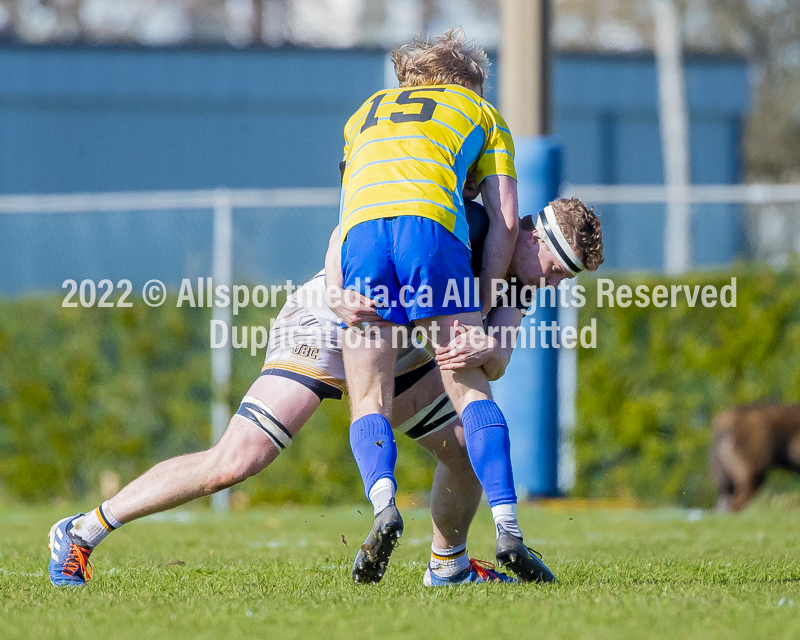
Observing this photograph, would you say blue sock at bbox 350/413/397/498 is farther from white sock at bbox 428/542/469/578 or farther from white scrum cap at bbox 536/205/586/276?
white scrum cap at bbox 536/205/586/276

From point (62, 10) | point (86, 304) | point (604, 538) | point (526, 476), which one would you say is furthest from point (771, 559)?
point (62, 10)

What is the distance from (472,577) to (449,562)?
120 mm

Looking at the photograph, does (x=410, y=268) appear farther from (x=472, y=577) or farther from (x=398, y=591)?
(x=472, y=577)

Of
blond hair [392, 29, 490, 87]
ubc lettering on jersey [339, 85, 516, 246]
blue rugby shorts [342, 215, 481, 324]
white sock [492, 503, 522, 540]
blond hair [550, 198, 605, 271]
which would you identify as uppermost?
blond hair [392, 29, 490, 87]

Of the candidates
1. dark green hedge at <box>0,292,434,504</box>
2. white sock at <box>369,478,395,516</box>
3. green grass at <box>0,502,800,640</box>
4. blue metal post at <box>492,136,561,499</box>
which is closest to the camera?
green grass at <box>0,502,800,640</box>

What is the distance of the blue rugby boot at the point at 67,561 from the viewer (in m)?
3.80

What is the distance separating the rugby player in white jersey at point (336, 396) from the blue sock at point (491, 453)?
21 centimetres

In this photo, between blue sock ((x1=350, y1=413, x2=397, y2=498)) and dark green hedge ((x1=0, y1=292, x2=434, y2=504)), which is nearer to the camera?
blue sock ((x1=350, y1=413, x2=397, y2=498))

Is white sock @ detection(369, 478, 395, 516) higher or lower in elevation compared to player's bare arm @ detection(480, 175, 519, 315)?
lower

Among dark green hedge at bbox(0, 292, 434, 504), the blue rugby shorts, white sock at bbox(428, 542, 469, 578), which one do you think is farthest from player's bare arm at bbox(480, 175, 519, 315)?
dark green hedge at bbox(0, 292, 434, 504)

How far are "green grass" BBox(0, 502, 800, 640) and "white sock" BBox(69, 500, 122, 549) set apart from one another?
0.57 feet

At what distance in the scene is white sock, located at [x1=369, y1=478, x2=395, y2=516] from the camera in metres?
3.40

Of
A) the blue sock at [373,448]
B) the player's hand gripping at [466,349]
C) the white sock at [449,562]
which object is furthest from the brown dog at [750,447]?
the blue sock at [373,448]

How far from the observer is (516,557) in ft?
11.2
